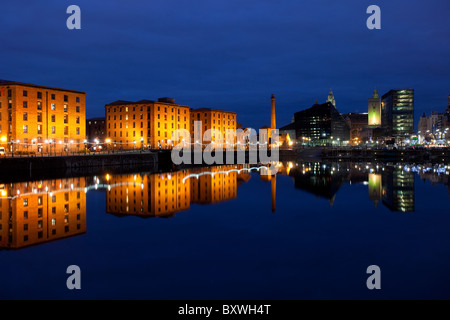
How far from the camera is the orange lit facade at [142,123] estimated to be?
99.4 metres

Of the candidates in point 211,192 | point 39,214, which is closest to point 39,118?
point 211,192

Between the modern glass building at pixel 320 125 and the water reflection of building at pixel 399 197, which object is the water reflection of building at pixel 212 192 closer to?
the water reflection of building at pixel 399 197

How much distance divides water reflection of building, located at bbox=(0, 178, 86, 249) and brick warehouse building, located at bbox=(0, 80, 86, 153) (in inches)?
1209

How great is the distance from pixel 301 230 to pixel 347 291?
7.89 metres

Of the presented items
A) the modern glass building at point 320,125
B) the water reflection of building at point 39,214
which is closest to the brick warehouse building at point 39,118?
the water reflection of building at point 39,214

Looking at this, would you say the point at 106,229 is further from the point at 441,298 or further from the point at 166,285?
the point at 441,298

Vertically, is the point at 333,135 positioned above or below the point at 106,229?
above

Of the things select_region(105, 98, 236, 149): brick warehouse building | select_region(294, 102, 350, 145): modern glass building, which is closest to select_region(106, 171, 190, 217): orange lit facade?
select_region(105, 98, 236, 149): brick warehouse building

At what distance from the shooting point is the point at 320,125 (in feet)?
629

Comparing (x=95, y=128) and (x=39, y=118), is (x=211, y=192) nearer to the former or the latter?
(x=39, y=118)

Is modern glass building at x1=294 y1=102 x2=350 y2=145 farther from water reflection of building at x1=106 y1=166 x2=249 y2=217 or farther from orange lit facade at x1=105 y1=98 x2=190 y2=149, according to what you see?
water reflection of building at x1=106 y1=166 x2=249 y2=217

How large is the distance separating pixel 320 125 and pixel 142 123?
4639 inches
